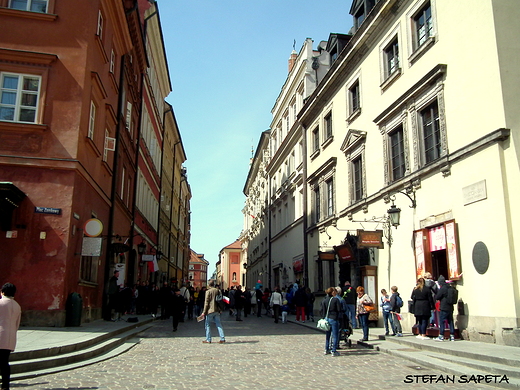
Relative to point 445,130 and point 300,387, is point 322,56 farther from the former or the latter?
point 300,387

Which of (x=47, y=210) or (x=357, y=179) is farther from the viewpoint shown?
(x=357, y=179)

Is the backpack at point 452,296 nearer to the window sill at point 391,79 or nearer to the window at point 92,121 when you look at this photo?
the window sill at point 391,79

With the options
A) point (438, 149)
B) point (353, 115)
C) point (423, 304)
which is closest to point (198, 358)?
point (423, 304)

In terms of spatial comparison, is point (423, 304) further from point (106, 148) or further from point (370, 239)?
point (106, 148)

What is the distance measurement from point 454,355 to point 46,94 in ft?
42.4

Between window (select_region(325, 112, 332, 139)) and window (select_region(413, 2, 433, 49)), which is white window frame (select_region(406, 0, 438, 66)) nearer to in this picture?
window (select_region(413, 2, 433, 49))

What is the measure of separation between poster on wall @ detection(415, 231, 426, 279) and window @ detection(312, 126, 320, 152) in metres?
13.0

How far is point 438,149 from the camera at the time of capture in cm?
1509

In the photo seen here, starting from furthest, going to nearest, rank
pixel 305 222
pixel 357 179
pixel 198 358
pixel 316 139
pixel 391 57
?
pixel 305 222
pixel 316 139
pixel 357 179
pixel 391 57
pixel 198 358

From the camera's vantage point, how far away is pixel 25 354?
8.80 metres

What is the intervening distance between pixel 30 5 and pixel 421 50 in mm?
12374

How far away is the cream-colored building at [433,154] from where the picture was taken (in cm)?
1203

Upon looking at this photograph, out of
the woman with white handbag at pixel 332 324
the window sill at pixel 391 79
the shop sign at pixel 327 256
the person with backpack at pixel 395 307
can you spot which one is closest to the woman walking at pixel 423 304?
the person with backpack at pixel 395 307

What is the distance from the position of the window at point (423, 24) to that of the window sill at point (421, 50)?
303mm
